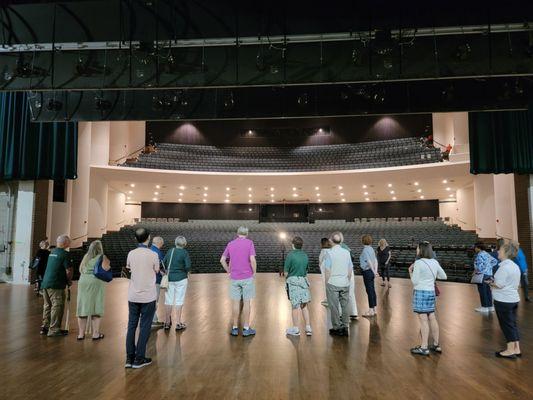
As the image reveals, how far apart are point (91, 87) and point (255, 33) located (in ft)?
9.32

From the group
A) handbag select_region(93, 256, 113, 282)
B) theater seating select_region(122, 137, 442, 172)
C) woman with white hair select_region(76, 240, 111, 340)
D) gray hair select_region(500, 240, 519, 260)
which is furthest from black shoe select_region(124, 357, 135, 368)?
theater seating select_region(122, 137, 442, 172)

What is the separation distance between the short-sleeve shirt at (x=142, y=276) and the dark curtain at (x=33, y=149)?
29.9 ft

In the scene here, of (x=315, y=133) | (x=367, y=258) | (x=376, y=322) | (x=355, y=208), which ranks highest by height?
(x=315, y=133)

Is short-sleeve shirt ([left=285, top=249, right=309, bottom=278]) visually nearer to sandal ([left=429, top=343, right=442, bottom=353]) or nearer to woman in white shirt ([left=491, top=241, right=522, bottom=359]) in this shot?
sandal ([left=429, top=343, right=442, bottom=353])

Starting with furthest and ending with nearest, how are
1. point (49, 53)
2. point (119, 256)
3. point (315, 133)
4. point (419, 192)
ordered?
point (315, 133) < point (419, 192) < point (119, 256) < point (49, 53)

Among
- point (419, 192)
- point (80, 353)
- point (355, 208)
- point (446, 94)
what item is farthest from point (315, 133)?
point (80, 353)

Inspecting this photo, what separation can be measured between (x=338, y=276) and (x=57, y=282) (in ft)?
12.3

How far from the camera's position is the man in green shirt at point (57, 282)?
504cm

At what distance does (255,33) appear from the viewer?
19.2ft

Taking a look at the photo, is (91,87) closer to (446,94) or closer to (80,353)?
(80,353)

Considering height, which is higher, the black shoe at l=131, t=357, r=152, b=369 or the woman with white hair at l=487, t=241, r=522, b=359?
the woman with white hair at l=487, t=241, r=522, b=359

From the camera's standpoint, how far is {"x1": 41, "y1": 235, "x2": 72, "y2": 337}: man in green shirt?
5039 millimetres

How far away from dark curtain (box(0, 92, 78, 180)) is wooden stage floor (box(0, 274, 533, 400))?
6.52 m

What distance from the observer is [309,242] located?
1786 centimetres
